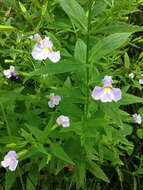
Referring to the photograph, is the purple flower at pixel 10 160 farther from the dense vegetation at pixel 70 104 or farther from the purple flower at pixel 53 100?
the purple flower at pixel 53 100

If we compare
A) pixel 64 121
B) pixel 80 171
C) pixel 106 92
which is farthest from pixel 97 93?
pixel 80 171

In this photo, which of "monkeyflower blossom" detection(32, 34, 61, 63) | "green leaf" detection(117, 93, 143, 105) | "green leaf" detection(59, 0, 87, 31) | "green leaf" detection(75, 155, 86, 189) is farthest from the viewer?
"green leaf" detection(75, 155, 86, 189)

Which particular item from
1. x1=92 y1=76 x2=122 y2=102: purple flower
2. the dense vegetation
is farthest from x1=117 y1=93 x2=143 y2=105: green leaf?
x1=92 y1=76 x2=122 y2=102: purple flower

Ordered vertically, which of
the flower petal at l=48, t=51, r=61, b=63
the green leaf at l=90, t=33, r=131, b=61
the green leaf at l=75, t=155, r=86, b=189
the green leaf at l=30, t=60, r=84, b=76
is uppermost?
the green leaf at l=90, t=33, r=131, b=61

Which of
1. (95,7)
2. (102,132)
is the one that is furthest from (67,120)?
(95,7)

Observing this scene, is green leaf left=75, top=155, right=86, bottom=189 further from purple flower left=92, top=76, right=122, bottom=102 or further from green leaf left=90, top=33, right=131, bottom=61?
green leaf left=90, top=33, right=131, bottom=61

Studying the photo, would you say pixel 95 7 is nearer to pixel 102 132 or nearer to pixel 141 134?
pixel 102 132

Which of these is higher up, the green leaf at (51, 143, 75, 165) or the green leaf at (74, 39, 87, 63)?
the green leaf at (74, 39, 87, 63)
